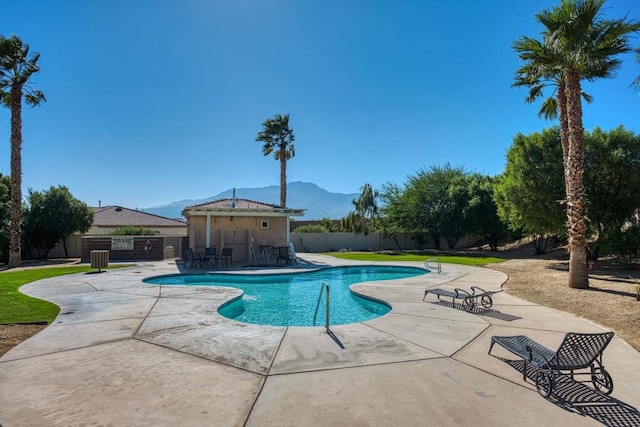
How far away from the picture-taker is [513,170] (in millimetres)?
19875

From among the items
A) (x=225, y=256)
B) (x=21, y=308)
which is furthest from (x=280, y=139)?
(x=21, y=308)

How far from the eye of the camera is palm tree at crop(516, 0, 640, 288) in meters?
10.3

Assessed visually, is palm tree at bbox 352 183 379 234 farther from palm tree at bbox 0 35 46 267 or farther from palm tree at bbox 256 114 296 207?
palm tree at bbox 0 35 46 267

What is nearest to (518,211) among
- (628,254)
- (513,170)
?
(513,170)

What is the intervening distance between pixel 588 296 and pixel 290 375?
31.5 ft

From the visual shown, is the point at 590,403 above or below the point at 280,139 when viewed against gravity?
below

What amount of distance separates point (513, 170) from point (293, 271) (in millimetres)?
13291

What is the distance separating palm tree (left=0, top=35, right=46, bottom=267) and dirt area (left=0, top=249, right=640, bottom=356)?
16339 millimetres

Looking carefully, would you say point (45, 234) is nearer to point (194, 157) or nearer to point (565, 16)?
point (194, 157)

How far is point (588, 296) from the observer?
1003 centimetres

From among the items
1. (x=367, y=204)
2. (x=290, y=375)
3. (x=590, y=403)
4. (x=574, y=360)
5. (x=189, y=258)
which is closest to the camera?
(x=590, y=403)

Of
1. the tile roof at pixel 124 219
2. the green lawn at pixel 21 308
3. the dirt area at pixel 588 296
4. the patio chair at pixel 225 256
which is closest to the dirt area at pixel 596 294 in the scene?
the dirt area at pixel 588 296

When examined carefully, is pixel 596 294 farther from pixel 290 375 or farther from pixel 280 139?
pixel 280 139

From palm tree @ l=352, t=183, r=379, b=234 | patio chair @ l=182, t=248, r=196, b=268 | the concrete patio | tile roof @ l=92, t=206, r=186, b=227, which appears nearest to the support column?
patio chair @ l=182, t=248, r=196, b=268
